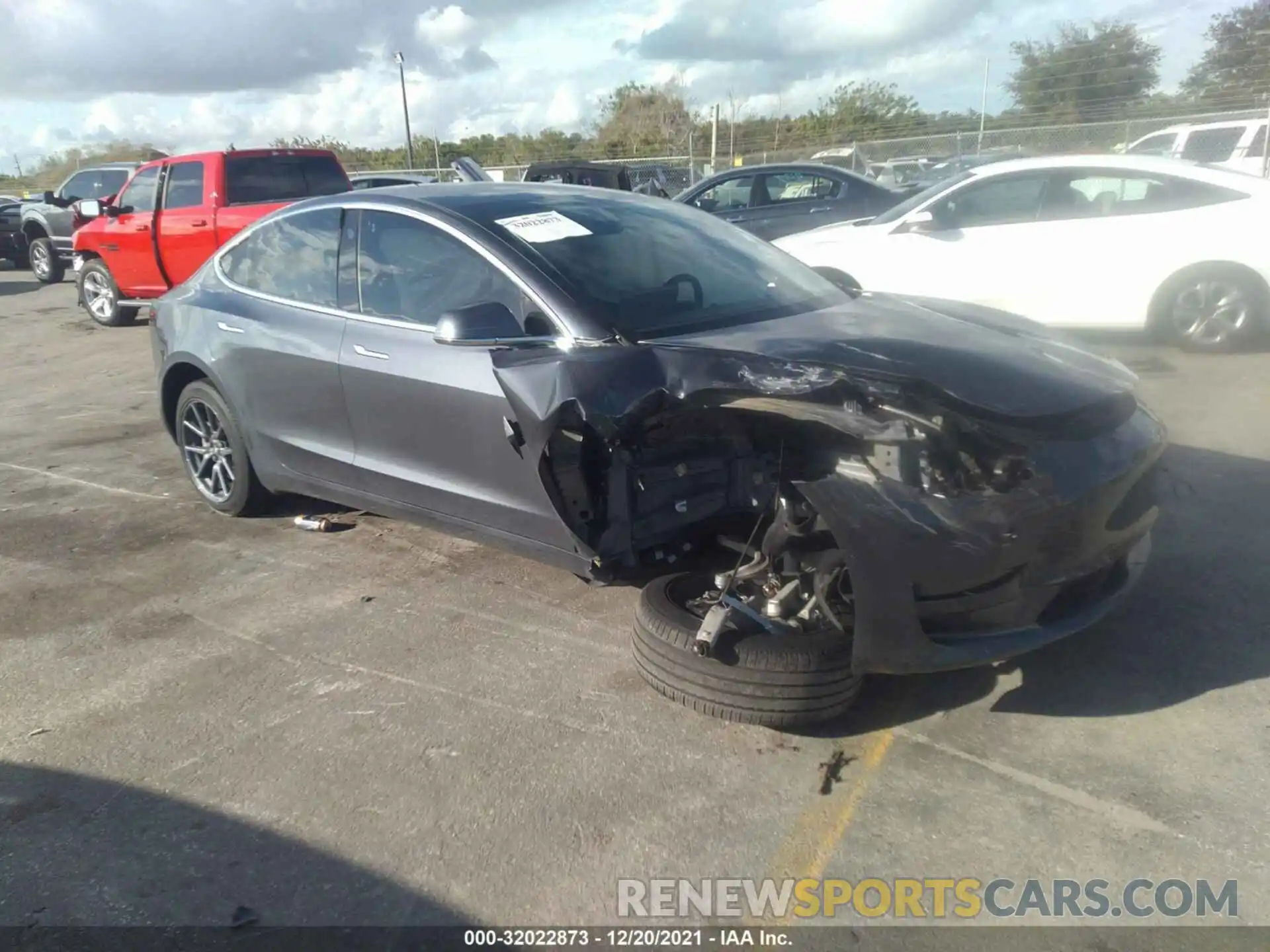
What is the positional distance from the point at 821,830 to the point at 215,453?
386 cm

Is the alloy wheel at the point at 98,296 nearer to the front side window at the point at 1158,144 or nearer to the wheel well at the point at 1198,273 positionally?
the wheel well at the point at 1198,273

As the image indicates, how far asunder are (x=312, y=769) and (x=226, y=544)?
2258 millimetres

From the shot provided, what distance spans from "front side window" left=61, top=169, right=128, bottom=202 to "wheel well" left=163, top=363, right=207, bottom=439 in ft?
→ 44.9

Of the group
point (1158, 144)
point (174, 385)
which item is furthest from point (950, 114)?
point (174, 385)

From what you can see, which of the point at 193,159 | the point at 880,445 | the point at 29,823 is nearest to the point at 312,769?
the point at 29,823

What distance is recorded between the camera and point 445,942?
241cm

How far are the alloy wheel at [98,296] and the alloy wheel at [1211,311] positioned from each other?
38.4 feet

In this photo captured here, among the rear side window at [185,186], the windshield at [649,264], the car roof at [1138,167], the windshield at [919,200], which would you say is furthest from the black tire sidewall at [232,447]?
the rear side window at [185,186]

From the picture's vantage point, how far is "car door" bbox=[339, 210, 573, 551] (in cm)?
370

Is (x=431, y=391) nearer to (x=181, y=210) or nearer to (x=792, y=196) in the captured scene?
(x=181, y=210)

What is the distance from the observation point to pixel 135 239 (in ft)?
38.4

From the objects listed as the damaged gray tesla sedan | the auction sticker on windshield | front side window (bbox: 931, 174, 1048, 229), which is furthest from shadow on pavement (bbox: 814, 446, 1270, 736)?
front side window (bbox: 931, 174, 1048, 229)

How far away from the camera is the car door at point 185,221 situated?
10.7 m

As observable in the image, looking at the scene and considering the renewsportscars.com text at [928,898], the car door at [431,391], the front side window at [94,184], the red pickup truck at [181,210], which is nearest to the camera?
the renewsportscars.com text at [928,898]
